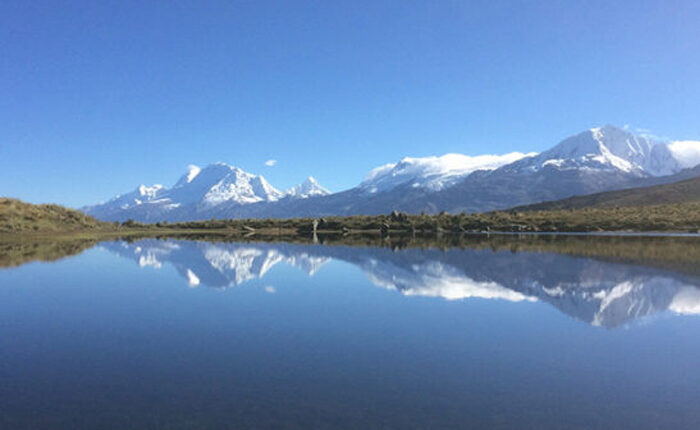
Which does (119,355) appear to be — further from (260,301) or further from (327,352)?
(260,301)

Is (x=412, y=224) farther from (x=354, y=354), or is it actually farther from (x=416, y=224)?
(x=354, y=354)

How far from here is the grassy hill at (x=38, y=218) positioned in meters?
70.5

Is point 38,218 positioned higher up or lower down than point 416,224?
higher up

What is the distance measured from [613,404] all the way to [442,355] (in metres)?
4.03

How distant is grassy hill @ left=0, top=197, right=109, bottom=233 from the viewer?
2776 inches

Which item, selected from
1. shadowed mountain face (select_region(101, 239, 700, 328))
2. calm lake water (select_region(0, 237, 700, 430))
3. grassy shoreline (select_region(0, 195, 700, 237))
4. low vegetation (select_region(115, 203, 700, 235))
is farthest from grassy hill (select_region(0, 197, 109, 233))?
calm lake water (select_region(0, 237, 700, 430))

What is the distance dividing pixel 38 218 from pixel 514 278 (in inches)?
3268

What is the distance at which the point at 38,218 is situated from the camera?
75875 millimetres

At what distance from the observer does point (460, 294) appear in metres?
20.4

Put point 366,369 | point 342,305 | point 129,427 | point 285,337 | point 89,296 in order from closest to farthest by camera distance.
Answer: point 129,427 < point 366,369 < point 285,337 < point 342,305 < point 89,296

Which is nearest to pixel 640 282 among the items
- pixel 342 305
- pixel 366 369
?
pixel 342 305

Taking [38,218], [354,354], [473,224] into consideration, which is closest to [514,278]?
[354,354]

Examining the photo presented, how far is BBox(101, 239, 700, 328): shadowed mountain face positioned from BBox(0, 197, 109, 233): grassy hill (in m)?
47.3

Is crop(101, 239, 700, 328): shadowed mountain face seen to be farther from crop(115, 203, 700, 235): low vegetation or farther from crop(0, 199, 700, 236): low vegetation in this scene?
crop(115, 203, 700, 235): low vegetation
